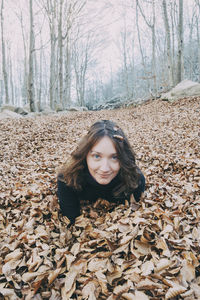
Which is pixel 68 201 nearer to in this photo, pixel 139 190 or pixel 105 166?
pixel 105 166

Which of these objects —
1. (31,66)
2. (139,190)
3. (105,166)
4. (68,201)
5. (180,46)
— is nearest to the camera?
(105,166)

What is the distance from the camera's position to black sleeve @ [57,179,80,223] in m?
2.53

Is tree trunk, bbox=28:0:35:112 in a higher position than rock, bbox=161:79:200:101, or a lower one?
higher

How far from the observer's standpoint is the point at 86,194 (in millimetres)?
2705

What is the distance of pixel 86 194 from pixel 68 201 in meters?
0.26

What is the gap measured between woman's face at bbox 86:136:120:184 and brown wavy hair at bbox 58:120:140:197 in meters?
0.04

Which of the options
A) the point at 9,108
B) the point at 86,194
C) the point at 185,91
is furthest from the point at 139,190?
the point at 9,108

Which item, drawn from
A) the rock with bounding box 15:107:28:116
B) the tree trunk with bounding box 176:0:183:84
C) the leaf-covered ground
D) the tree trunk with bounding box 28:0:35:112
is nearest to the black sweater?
the leaf-covered ground

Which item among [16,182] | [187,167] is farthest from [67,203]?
[187,167]

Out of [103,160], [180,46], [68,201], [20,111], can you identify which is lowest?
[68,201]

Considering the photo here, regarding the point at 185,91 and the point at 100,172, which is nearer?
the point at 100,172

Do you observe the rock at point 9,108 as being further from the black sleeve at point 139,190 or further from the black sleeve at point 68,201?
the black sleeve at point 139,190

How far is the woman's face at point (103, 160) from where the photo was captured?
6.98 ft

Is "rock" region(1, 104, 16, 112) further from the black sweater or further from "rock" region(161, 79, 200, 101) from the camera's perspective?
the black sweater
